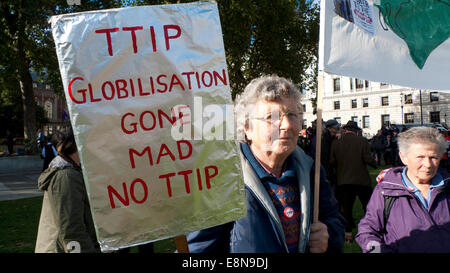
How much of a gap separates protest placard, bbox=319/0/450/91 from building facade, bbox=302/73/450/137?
4673cm

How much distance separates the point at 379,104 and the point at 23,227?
53.9 metres

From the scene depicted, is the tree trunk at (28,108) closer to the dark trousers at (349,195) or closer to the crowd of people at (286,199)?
the dark trousers at (349,195)

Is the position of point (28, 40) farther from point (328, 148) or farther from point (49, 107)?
point (49, 107)

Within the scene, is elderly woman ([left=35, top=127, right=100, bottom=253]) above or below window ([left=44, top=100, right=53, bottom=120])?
above

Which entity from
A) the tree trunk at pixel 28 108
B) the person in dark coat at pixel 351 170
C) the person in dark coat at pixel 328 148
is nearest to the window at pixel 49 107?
the tree trunk at pixel 28 108

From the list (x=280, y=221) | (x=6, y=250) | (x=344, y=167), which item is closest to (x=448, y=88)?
(x=280, y=221)

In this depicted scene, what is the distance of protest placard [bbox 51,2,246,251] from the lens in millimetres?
1643

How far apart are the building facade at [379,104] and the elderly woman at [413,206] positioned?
4689cm

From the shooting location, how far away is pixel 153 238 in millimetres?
1696

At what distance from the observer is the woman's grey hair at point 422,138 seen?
2.65 metres

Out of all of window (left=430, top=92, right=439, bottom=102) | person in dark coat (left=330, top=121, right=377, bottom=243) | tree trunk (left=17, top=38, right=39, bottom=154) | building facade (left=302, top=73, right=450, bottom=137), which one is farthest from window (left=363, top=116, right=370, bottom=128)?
person in dark coat (left=330, top=121, right=377, bottom=243)

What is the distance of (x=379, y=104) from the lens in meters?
53.7

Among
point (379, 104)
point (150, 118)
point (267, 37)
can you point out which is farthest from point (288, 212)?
point (379, 104)

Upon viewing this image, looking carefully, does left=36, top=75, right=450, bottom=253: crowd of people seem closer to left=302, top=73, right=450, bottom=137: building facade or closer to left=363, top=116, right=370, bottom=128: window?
left=302, top=73, right=450, bottom=137: building facade
